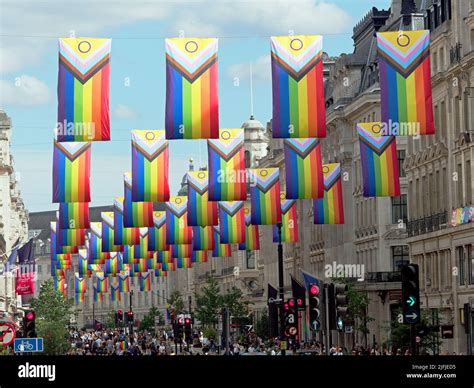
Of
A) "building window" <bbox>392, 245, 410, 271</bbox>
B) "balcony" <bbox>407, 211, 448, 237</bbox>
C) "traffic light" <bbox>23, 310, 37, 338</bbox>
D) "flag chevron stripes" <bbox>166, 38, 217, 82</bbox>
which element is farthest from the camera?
"building window" <bbox>392, 245, 410, 271</bbox>

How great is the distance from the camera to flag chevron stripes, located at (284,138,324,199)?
50697 millimetres

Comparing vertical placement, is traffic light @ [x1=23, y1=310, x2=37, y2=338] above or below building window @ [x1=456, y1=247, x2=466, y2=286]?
below

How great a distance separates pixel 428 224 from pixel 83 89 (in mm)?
42489

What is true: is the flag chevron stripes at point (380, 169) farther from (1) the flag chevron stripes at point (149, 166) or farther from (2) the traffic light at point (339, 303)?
(2) the traffic light at point (339, 303)

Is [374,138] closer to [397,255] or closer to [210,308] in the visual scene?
[397,255]

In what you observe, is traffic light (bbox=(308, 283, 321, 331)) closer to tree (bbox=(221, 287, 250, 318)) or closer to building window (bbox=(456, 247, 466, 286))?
building window (bbox=(456, 247, 466, 286))

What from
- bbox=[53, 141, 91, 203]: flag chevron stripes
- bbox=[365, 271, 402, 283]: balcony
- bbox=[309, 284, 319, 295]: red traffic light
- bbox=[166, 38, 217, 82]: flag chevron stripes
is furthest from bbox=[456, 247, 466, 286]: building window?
bbox=[166, 38, 217, 82]: flag chevron stripes

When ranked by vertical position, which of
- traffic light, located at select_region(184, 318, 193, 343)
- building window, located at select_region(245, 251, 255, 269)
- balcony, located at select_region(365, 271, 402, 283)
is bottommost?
traffic light, located at select_region(184, 318, 193, 343)

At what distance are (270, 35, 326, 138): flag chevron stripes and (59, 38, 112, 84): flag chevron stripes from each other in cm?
449

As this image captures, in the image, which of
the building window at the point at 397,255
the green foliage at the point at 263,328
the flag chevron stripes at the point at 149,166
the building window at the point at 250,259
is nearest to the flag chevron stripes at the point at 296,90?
the flag chevron stripes at the point at 149,166

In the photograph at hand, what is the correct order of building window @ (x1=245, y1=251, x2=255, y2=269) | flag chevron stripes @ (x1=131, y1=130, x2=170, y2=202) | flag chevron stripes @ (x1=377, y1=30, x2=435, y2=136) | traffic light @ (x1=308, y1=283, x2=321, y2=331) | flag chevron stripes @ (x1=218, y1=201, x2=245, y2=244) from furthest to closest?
building window @ (x1=245, y1=251, x2=255, y2=269), flag chevron stripes @ (x1=218, y1=201, x2=245, y2=244), flag chevron stripes @ (x1=131, y1=130, x2=170, y2=202), traffic light @ (x1=308, y1=283, x2=321, y2=331), flag chevron stripes @ (x1=377, y1=30, x2=435, y2=136)

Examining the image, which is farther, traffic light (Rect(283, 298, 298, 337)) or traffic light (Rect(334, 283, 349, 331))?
traffic light (Rect(283, 298, 298, 337))

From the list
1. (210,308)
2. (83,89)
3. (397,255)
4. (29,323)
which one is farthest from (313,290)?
(210,308)

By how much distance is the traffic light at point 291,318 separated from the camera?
45625mm
